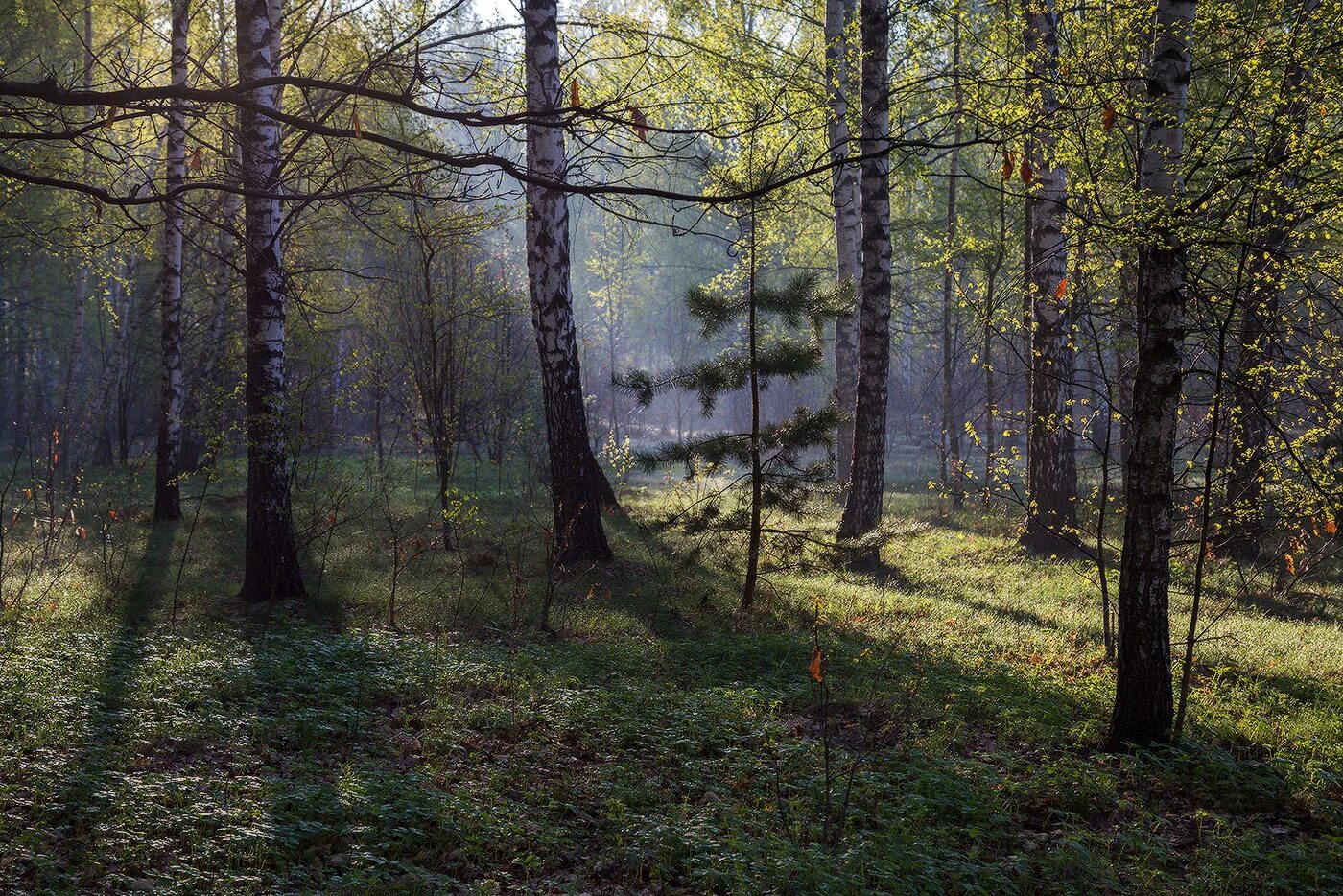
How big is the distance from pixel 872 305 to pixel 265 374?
6.77 m

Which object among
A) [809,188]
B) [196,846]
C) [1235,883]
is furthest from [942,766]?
[809,188]

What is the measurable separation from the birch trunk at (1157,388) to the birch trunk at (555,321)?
5755mm

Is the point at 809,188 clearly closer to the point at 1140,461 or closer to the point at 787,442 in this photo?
the point at 787,442

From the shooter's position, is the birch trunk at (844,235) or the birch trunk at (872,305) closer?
the birch trunk at (872,305)

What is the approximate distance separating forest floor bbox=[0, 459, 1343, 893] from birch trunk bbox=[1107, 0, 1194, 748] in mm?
675

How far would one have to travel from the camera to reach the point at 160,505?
496 inches

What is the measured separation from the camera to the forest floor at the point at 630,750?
390cm

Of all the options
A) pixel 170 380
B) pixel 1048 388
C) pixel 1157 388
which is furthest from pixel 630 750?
pixel 170 380

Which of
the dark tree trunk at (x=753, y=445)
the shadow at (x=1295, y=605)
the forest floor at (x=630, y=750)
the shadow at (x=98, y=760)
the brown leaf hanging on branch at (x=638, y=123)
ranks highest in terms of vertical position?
the brown leaf hanging on branch at (x=638, y=123)

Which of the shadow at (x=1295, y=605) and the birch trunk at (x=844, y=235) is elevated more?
the birch trunk at (x=844, y=235)

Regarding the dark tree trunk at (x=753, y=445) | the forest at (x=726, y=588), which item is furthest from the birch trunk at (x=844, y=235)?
the dark tree trunk at (x=753, y=445)

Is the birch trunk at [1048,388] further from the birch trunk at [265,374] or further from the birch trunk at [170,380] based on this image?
the birch trunk at [170,380]

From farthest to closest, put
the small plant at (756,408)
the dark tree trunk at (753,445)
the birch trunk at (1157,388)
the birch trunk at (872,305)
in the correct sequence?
the birch trunk at (872,305)
the small plant at (756,408)
the dark tree trunk at (753,445)
the birch trunk at (1157,388)

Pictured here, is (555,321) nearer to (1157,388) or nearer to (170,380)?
(1157,388)
